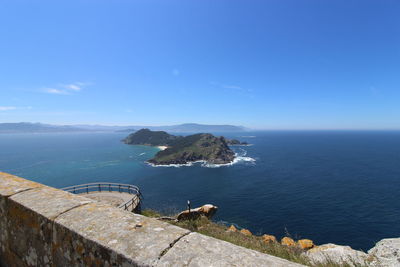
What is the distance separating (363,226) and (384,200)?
58.3 ft

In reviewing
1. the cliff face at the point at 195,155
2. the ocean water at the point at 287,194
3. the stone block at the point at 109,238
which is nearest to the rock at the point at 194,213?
the ocean water at the point at 287,194

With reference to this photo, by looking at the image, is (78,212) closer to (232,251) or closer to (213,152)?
(232,251)

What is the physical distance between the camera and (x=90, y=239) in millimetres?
1784

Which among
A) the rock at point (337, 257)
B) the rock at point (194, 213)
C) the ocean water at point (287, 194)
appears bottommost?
the ocean water at point (287, 194)

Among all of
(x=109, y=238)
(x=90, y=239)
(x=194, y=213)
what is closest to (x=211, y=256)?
(x=109, y=238)

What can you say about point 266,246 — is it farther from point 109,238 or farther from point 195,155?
point 195,155

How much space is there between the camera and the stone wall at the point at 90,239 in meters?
1.54

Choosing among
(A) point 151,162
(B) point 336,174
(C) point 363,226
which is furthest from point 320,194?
(A) point 151,162

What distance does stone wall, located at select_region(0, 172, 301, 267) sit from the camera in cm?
154

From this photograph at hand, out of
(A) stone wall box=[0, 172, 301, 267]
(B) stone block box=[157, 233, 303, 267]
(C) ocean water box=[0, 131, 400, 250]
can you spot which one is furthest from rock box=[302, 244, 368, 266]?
(C) ocean water box=[0, 131, 400, 250]

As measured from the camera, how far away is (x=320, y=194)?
52219 millimetres

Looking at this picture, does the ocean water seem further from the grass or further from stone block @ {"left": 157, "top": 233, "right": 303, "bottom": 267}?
stone block @ {"left": 157, "top": 233, "right": 303, "bottom": 267}

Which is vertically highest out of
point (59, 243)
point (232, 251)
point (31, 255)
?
point (232, 251)

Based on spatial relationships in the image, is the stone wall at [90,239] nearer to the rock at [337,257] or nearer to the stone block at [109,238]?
the stone block at [109,238]
